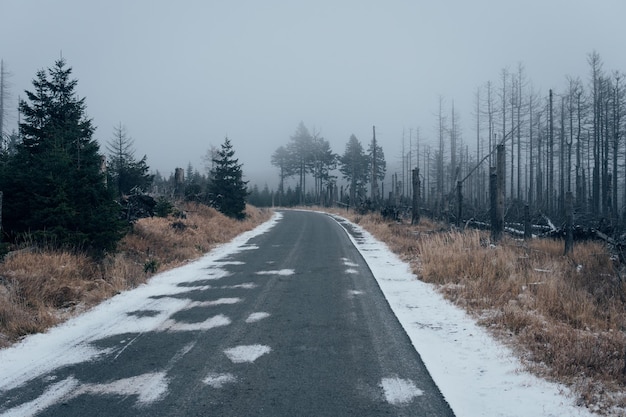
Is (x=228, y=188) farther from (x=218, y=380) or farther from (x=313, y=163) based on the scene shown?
(x=313, y=163)

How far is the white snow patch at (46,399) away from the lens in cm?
372

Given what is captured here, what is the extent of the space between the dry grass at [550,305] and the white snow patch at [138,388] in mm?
3807

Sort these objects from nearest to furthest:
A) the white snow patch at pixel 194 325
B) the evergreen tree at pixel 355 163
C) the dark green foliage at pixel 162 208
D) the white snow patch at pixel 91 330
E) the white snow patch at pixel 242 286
→ the white snow patch at pixel 91 330
the white snow patch at pixel 194 325
the white snow patch at pixel 242 286
the dark green foliage at pixel 162 208
the evergreen tree at pixel 355 163

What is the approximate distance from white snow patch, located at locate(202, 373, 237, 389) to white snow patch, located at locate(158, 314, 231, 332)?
1.77m

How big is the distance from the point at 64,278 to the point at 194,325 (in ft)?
10.8

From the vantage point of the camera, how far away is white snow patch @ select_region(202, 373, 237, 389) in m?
4.28

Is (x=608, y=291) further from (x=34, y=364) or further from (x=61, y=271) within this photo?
(x=61, y=271)

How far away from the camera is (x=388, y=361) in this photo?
4.98 meters

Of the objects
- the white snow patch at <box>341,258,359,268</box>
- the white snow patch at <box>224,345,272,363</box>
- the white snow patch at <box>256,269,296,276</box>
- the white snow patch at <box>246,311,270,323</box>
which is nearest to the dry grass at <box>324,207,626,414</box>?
the white snow patch at <box>341,258,359,268</box>

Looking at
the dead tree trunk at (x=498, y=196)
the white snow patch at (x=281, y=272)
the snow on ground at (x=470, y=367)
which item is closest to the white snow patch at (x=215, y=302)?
the white snow patch at (x=281, y=272)

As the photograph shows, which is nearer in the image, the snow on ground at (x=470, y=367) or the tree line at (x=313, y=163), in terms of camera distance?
the snow on ground at (x=470, y=367)

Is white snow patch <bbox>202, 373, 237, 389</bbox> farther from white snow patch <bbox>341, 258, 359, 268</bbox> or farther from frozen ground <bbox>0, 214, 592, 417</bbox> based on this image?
white snow patch <bbox>341, 258, 359, 268</bbox>

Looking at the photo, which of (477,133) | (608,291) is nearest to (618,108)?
(477,133)

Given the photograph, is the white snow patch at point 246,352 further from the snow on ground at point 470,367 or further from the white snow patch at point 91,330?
the snow on ground at point 470,367
